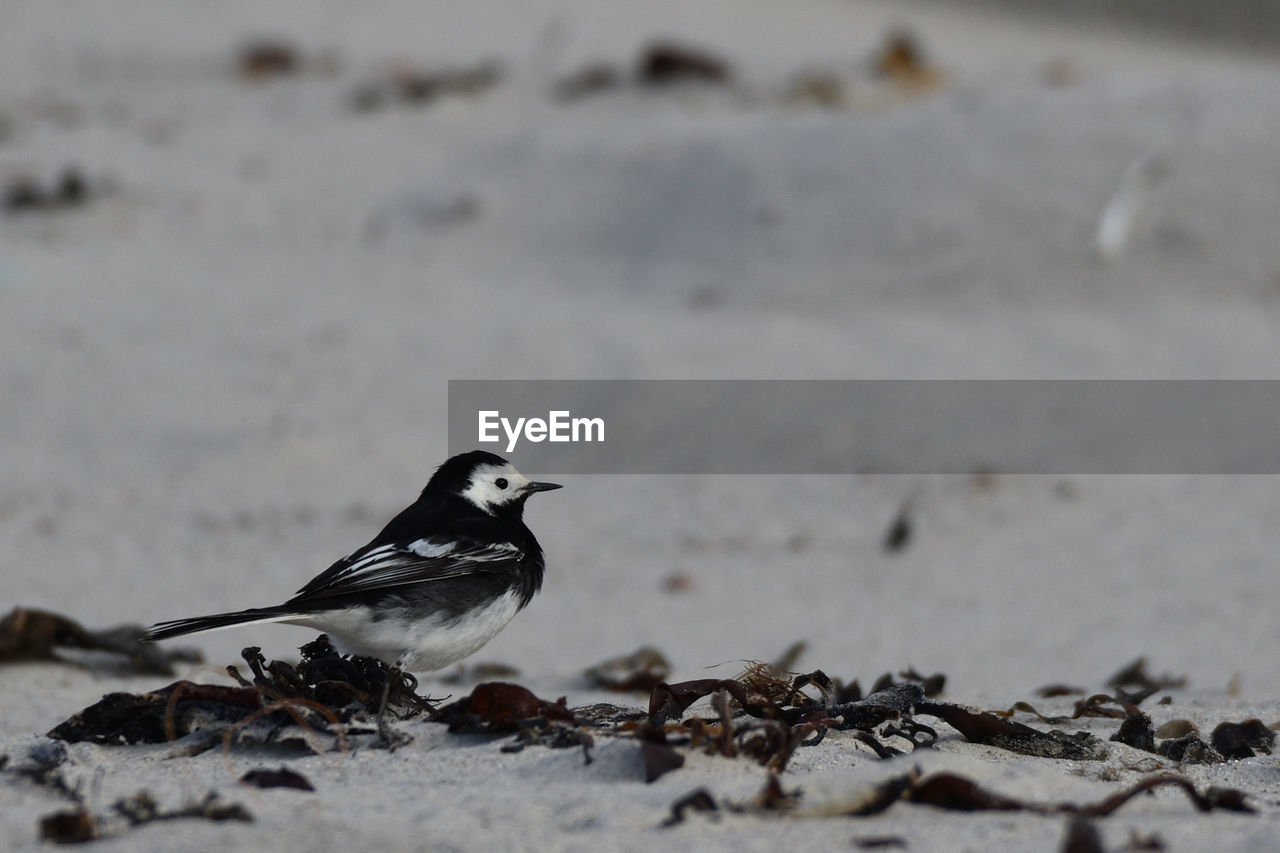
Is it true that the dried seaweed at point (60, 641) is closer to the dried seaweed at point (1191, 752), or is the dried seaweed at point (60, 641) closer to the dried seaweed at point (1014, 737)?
the dried seaweed at point (1014, 737)

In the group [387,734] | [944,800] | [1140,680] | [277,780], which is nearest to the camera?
[944,800]

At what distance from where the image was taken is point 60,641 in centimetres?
539

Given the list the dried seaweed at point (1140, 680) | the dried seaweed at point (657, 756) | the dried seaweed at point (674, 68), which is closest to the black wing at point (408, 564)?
the dried seaweed at point (657, 756)

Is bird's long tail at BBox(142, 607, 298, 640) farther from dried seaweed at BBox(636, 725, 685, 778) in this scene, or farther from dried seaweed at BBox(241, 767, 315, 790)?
dried seaweed at BBox(636, 725, 685, 778)

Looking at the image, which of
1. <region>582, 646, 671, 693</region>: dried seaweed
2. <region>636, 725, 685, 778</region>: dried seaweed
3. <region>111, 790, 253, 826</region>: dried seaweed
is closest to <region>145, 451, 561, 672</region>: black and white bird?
<region>582, 646, 671, 693</region>: dried seaweed

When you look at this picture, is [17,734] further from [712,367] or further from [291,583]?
[712,367]

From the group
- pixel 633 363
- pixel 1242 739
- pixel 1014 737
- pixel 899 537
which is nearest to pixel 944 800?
pixel 1014 737

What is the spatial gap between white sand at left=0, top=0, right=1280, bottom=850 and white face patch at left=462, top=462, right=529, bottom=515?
2.46 ft

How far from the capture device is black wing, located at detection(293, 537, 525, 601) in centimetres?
404

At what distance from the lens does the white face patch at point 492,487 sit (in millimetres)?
4875

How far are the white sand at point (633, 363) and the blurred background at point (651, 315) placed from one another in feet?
0.11

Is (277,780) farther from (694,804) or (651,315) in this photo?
(651,315)

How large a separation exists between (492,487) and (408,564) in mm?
782

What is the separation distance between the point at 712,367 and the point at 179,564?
3.67 m
